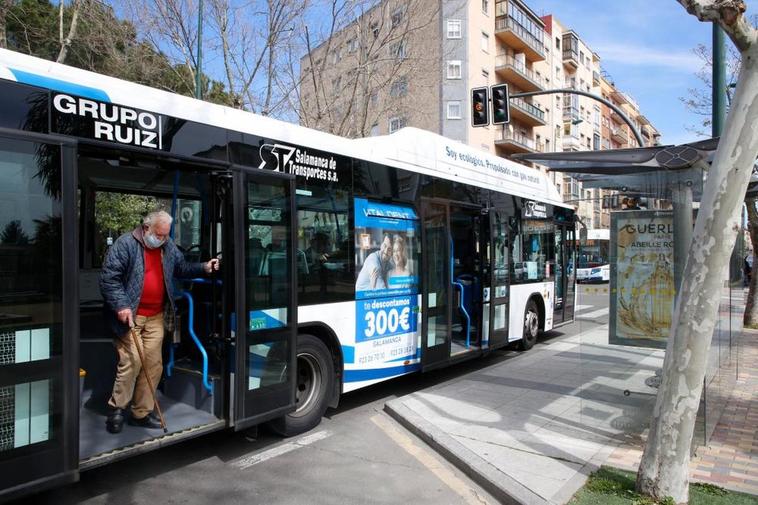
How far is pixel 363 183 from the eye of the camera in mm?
6336

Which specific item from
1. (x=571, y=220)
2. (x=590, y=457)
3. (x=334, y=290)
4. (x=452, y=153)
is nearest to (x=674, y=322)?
(x=590, y=457)

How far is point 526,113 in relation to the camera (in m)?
44.8

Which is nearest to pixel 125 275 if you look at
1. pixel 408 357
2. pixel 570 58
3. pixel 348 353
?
pixel 348 353

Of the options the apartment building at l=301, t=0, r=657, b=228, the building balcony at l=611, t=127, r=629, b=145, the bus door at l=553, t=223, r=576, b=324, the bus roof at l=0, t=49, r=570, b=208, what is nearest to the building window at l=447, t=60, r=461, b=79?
the apartment building at l=301, t=0, r=657, b=228

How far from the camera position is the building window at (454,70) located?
38406 mm

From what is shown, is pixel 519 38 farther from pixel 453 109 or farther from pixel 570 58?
pixel 570 58

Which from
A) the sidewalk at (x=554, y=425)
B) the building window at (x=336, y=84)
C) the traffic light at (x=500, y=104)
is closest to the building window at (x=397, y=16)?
the building window at (x=336, y=84)

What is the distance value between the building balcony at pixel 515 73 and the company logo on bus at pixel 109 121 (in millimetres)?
40523

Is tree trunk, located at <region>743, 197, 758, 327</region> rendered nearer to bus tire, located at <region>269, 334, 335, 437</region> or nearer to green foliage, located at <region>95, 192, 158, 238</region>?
bus tire, located at <region>269, 334, 335, 437</region>

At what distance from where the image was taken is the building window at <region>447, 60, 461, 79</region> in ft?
126

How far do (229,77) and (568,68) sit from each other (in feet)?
157

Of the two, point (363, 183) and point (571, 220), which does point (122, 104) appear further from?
point (571, 220)

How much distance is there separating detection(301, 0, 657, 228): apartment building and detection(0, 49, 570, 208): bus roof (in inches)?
149

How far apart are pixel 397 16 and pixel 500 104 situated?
4.51 metres
